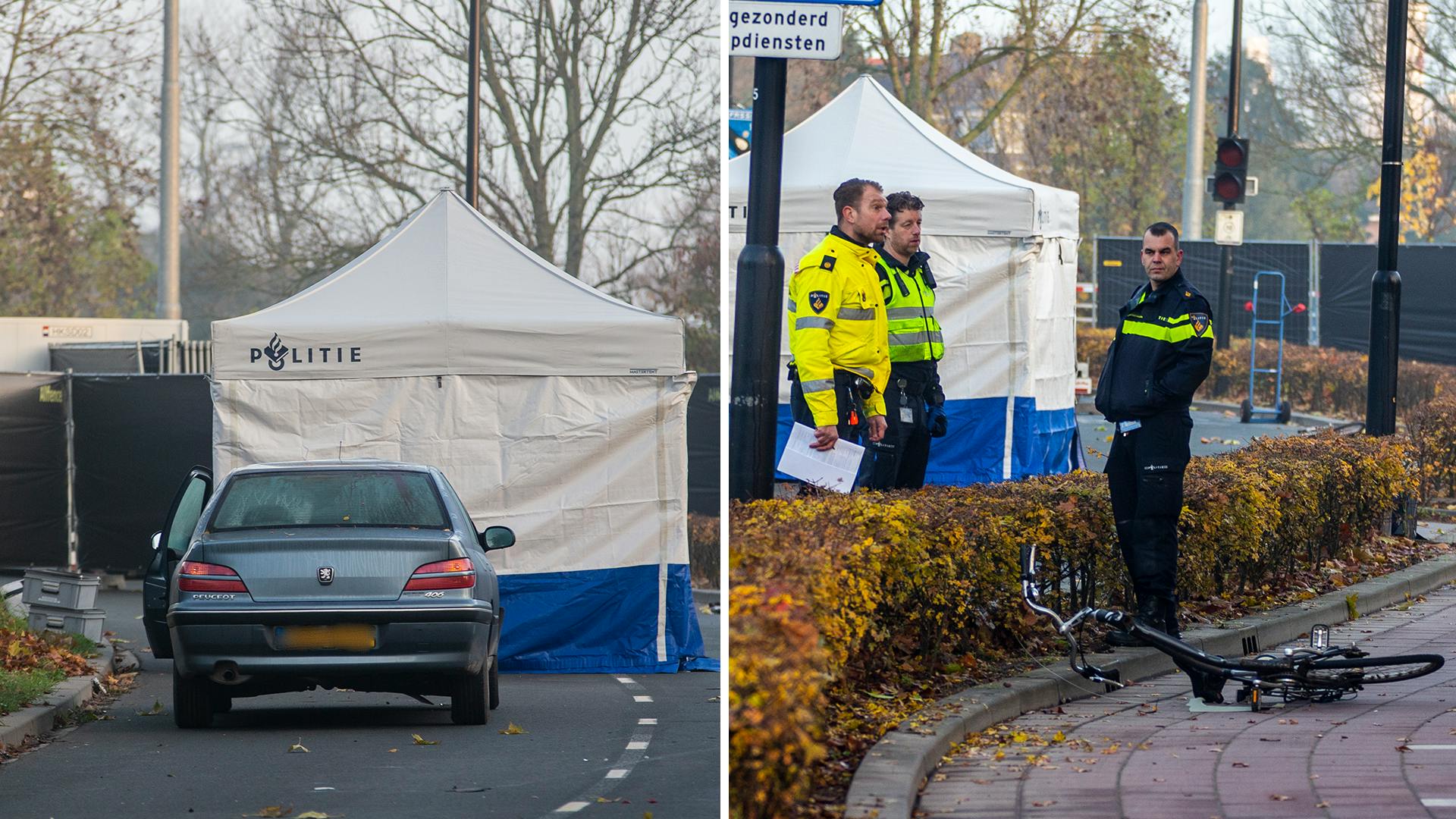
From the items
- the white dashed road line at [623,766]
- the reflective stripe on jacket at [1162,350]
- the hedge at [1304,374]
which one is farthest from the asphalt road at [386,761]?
the hedge at [1304,374]

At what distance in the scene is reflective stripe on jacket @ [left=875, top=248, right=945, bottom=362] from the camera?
9.52 m

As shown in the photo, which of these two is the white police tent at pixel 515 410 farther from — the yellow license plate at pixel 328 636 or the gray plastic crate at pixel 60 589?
the yellow license plate at pixel 328 636

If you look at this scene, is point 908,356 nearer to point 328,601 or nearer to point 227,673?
point 328,601

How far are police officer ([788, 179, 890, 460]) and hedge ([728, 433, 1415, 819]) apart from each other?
51 cm

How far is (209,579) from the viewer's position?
28.5ft

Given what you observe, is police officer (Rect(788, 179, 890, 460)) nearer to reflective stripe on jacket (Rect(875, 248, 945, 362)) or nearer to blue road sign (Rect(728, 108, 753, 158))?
reflective stripe on jacket (Rect(875, 248, 945, 362))

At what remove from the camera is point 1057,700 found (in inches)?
297

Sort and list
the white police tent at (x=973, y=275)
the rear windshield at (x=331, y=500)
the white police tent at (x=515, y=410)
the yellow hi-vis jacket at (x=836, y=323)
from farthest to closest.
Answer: the white police tent at (x=973, y=275) < the white police tent at (x=515, y=410) < the rear windshield at (x=331, y=500) < the yellow hi-vis jacket at (x=836, y=323)


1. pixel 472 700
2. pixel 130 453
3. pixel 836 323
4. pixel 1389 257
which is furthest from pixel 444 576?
pixel 130 453

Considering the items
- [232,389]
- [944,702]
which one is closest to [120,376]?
[232,389]

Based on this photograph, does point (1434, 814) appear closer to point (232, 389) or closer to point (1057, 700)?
point (1057, 700)

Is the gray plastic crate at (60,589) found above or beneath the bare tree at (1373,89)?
beneath

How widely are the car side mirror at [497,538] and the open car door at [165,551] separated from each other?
2095mm

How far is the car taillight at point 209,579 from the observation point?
8.68 m
